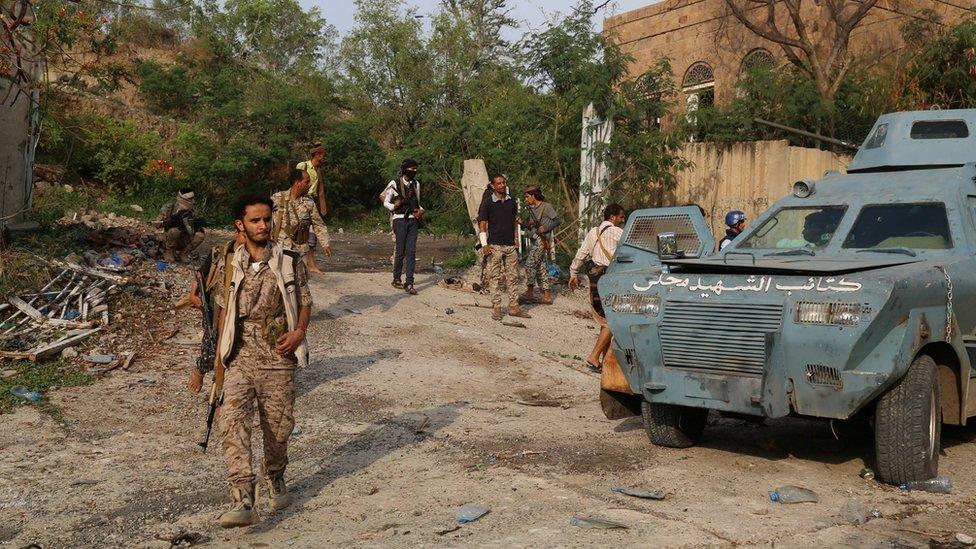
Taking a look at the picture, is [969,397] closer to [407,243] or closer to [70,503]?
[70,503]

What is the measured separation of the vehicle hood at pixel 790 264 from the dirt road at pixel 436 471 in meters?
1.23

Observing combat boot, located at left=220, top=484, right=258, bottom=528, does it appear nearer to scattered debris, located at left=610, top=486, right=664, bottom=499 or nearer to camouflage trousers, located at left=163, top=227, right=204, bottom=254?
scattered debris, located at left=610, top=486, right=664, bottom=499

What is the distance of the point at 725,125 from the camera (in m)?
15.0

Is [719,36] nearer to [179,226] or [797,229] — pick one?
[179,226]

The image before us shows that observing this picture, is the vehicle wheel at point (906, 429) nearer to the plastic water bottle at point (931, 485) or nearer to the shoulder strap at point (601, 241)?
the plastic water bottle at point (931, 485)

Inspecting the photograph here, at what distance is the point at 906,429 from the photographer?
17.3ft

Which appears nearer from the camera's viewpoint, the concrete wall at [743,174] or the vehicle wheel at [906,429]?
the vehicle wheel at [906,429]

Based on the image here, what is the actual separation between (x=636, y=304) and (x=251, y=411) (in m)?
2.37

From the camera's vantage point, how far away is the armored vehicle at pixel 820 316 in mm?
5117

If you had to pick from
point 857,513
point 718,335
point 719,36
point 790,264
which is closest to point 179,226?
point 718,335

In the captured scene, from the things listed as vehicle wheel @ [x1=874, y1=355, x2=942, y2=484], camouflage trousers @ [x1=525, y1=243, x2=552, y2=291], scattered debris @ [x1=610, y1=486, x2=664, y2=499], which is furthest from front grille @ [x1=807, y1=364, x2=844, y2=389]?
camouflage trousers @ [x1=525, y1=243, x2=552, y2=291]

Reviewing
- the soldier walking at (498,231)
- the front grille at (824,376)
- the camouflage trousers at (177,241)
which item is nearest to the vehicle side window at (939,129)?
the front grille at (824,376)

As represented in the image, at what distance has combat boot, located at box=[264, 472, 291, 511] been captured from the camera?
5.17 m

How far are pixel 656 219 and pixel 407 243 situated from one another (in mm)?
5667
